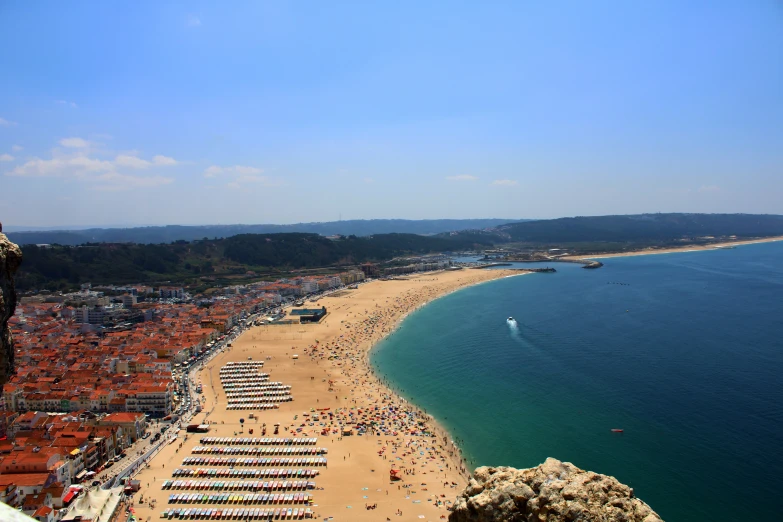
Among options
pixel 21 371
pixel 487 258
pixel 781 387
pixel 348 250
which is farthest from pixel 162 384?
pixel 487 258

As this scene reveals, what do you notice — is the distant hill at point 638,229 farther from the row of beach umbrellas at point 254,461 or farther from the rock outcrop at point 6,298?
the rock outcrop at point 6,298

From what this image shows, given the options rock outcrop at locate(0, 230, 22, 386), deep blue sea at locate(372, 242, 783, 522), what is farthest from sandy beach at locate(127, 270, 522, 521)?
rock outcrop at locate(0, 230, 22, 386)

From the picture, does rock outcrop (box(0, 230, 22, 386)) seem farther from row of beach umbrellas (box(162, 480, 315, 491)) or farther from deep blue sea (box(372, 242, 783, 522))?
deep blue sea (box(372, 242, 783, 522))

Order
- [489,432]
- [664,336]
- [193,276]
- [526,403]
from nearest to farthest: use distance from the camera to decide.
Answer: [489,432], [526,403], [664,336], [193,276]

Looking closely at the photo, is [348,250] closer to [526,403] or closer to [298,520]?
[526,403]

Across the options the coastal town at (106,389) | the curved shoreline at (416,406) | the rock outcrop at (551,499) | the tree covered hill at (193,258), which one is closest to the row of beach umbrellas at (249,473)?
the coastal town at (106,389)

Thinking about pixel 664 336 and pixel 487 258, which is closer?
pixel 664 336
